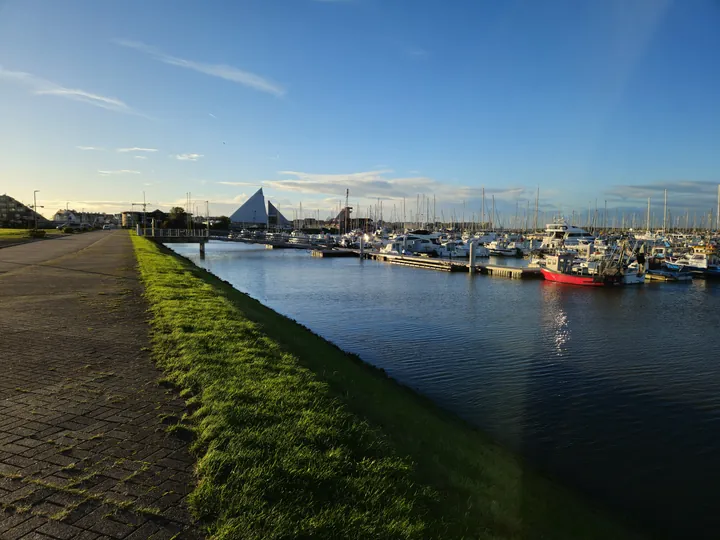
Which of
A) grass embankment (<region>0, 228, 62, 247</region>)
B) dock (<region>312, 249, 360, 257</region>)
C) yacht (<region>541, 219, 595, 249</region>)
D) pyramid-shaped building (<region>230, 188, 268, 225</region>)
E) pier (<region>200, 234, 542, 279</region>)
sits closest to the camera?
grass embankment (<region>0, 228, 62, 247</region>)

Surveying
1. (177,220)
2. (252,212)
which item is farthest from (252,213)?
(177,220)

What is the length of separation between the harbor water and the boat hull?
6.87m

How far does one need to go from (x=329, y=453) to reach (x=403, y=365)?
10.9 metres

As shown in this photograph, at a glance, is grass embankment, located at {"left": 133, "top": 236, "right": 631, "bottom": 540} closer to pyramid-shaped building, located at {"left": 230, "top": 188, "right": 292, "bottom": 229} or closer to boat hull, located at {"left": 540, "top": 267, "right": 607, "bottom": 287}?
boat hull, located at {"left": 540, "top": 267, "right": 607, "bottom": 287}

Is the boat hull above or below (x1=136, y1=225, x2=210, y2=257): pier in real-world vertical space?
below

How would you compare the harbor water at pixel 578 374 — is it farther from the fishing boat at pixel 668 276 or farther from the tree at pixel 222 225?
the tree at pixel 222 225

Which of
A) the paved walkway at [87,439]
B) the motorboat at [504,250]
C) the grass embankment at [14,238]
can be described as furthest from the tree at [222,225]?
the paved walkway at [87,439]

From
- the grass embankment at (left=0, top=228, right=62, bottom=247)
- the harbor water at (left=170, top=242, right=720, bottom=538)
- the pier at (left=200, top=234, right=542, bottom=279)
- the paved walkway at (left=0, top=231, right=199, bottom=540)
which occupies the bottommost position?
the harbor water at (left=170, top=242, right=720, bottom=538)

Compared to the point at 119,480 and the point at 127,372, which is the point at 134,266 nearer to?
the point at 127,372

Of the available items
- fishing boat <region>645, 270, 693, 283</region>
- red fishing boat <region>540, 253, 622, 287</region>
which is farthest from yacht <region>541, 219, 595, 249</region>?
red fishing boat <region>540, 253, 622, 287</region>

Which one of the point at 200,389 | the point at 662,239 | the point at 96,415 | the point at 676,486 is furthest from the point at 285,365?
the point at 662,239

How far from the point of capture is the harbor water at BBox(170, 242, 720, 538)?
8.85m

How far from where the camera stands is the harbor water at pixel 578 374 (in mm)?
8852

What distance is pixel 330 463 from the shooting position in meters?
4.97
